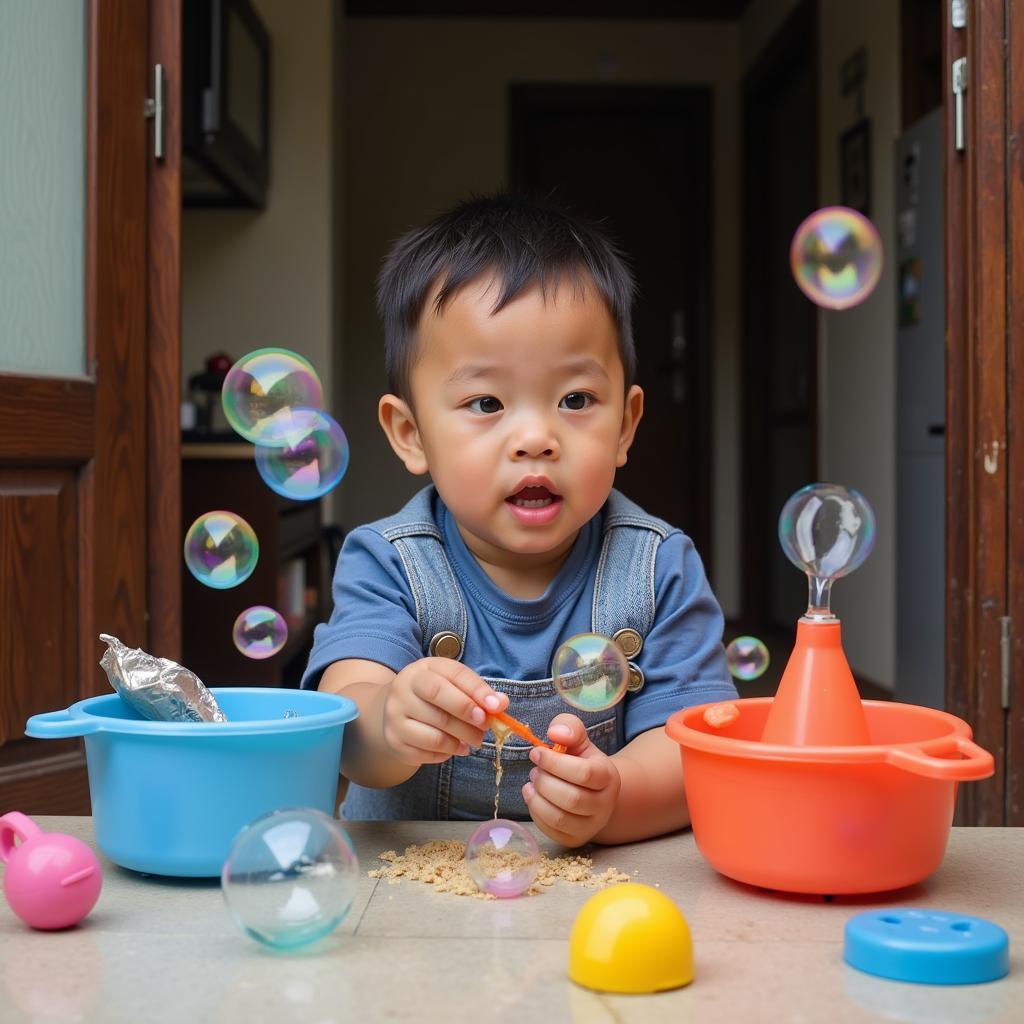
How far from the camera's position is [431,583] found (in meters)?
1.07

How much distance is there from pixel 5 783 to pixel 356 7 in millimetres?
4945

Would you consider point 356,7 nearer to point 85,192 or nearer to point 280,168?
point 280,168

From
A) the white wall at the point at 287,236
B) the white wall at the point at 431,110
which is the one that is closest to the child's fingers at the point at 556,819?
the white wall at the point at 287,236

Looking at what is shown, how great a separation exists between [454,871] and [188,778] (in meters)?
0.16

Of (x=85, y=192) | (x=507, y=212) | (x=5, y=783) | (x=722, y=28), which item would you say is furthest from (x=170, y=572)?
(x=722, y=28)

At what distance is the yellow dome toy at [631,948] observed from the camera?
1.78 feet

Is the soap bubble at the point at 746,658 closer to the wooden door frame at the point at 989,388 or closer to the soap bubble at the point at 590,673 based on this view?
the soap bubble at the point at 590,673

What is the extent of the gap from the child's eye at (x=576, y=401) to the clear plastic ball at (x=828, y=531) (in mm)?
262

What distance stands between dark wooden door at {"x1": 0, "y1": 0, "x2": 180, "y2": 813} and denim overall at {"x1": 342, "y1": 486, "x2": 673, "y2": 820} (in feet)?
3.05

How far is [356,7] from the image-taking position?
5.94 m

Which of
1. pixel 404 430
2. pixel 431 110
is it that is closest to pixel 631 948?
Result: pixel 404 430

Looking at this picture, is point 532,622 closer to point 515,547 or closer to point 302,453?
point 515,547

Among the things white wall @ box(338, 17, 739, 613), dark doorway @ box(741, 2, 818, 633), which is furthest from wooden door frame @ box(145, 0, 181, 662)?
white wall @ box(338, 17, 739, 613)

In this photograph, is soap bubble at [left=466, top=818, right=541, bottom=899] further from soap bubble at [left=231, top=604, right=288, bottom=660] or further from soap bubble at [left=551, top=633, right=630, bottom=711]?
soap bubble at [left=231, top=604, right=288, bottom=660]
